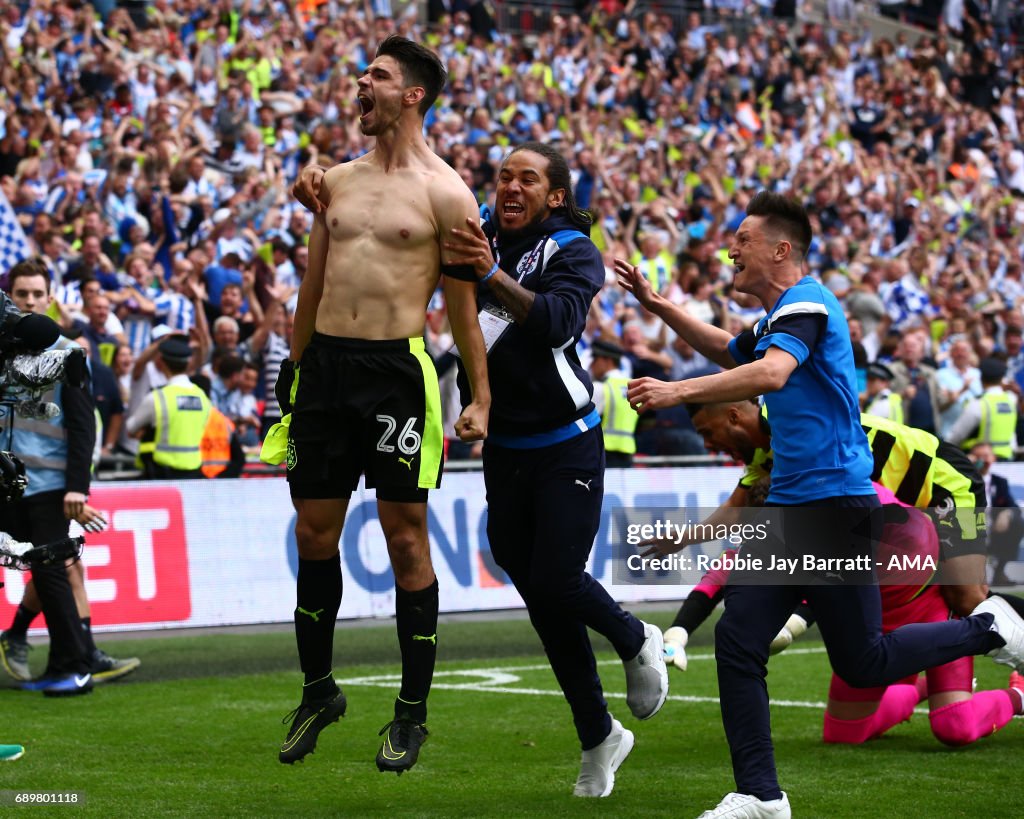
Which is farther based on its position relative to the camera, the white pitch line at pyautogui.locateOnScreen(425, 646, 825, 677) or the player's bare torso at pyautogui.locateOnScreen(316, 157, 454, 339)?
the white pitch line at pyautogui.locateOnScreen(425, 646, 825, 677)

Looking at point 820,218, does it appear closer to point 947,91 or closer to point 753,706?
point 947,91

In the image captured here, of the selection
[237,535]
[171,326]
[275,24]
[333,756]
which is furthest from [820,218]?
[333,756]

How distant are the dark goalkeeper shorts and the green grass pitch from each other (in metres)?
1.21

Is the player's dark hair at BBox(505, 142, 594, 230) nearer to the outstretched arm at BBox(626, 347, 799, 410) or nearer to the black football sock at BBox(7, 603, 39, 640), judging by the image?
the outstretched arm at BBox(626, 347, 799, 410)

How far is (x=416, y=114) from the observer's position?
6.02 m

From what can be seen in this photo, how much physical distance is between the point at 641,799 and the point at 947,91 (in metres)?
26.5

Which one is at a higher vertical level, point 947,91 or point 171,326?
A: point 947,91

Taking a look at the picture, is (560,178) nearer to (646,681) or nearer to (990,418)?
(646,681)

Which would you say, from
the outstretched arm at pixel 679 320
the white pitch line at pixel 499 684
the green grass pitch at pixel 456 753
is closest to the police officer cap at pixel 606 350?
the white pitch line at pixel 499 684

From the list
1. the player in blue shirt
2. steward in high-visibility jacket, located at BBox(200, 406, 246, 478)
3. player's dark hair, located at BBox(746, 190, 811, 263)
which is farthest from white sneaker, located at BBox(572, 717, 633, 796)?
steward in high-visibility jacket, located at BBox(200, 406, 246, 478)

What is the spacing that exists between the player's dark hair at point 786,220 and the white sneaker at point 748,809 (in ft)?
6.18

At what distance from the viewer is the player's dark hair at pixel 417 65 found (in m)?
5.97

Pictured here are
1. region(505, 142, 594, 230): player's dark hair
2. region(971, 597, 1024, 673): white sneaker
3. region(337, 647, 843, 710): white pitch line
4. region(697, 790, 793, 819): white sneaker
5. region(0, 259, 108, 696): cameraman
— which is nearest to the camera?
region(697, 790, 793, 819): white sneaker

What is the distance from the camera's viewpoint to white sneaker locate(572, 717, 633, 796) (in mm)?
6457
